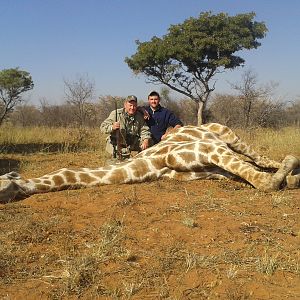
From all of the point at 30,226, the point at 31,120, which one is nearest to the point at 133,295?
the point at 30,226

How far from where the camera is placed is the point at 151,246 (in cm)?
302

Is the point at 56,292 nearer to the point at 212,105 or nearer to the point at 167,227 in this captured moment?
the point at 167,227

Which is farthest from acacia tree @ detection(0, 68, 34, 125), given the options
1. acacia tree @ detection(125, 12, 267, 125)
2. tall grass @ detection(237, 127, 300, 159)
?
tall grass @ detection(237, 127, 300, 159)

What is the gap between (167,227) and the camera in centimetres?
335

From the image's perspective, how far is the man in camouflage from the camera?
636 cm

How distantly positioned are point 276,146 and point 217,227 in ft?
20.6

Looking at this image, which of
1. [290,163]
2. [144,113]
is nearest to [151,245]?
[290,163]

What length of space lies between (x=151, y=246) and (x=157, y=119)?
13.7ft

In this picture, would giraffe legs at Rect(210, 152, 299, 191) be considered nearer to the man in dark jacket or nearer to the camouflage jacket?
the camouflage jacket

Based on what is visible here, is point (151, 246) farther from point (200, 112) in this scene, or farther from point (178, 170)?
Answer: point (200, 112)

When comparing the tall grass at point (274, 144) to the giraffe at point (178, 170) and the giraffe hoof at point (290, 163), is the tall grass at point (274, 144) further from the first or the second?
the giraffe hoof at point (290, 163)

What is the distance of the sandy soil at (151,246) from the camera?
245 cm

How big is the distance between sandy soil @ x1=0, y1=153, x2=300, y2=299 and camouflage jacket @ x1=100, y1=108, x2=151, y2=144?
2060mm

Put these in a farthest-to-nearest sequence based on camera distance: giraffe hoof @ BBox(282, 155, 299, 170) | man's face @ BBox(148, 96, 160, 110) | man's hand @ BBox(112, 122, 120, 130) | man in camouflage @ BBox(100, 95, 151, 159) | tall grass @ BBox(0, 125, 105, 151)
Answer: tall grass @ BBox(0, 125, 105, 151) → man's face @ BBox(148, 96, 160, 110) → man in camouflage @ BBox(100, 95, 151, 159) → man's hand @ BBox(112, 122, 120, 130) → giraffe hoof @ BBox(282, 155, 299, 170)
